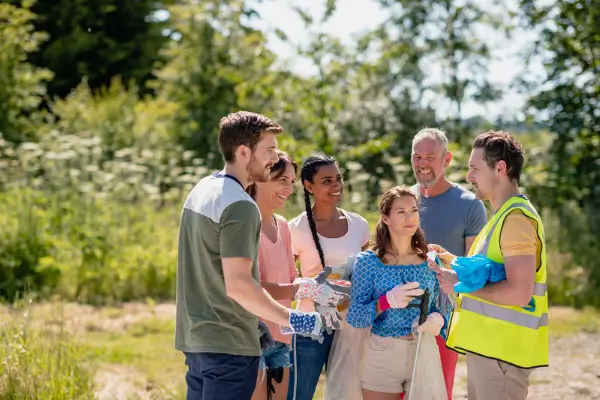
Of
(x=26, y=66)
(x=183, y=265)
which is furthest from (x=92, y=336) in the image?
(x=26, y=66)

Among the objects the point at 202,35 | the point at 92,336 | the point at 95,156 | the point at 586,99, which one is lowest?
the point at 92,336

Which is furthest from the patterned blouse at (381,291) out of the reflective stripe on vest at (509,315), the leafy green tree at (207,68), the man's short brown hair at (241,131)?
the leafy green tree at (207,68)

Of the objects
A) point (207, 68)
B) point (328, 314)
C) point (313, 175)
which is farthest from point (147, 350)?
point (207, 68)

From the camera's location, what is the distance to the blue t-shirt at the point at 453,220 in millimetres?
4957

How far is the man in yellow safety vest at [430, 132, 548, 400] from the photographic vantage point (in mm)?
3598

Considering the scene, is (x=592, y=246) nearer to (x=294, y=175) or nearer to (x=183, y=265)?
(x=294, y=175)

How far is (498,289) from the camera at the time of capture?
3619 mm

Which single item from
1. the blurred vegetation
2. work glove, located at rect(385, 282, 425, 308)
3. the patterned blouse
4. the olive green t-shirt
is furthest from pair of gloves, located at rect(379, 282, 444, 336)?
the blurred vegetation

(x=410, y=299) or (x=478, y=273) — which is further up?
(x=478, y=273)

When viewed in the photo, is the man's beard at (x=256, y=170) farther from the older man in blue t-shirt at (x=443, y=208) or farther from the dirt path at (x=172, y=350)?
the dirt path at (x=172, y=350)

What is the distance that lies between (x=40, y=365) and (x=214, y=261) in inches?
94.4

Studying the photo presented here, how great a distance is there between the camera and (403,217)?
14.2 ft

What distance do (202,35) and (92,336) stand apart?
31.4ft

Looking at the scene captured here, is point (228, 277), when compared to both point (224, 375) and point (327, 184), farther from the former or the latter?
point (327, 184)
